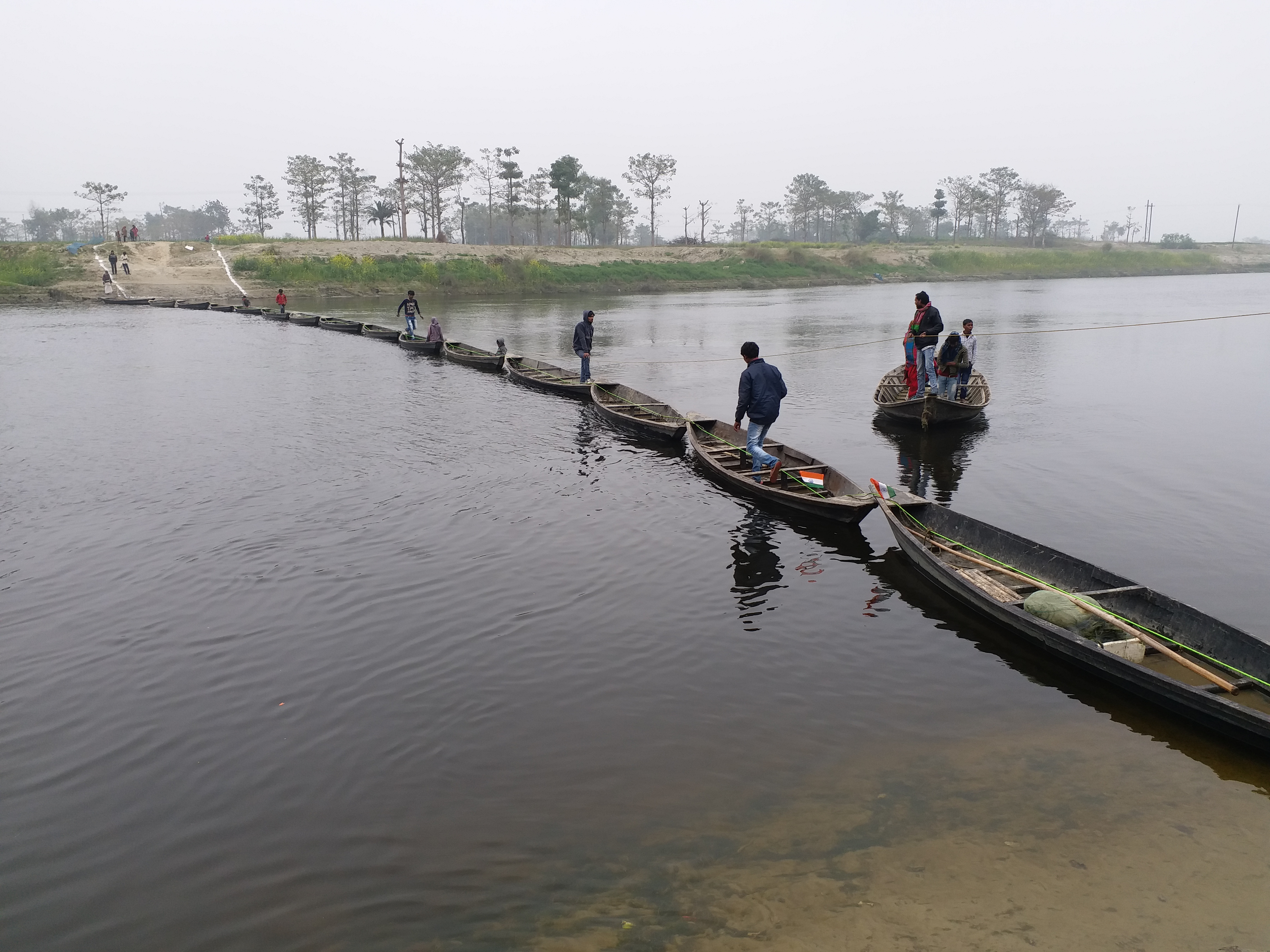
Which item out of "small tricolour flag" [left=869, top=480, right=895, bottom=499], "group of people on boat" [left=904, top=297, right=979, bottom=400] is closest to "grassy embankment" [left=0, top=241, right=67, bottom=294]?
"group of people on boat" [left=904, top=297, right=979, bottom=400]

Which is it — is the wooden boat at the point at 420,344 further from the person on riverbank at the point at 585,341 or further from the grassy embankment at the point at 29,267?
the grassy embankment at the point at 29,267

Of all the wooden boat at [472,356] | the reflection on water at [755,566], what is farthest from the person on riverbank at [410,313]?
the reflection on water at [755,566]

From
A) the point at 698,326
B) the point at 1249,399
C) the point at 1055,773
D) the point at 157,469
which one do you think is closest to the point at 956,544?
the point at 1055,773

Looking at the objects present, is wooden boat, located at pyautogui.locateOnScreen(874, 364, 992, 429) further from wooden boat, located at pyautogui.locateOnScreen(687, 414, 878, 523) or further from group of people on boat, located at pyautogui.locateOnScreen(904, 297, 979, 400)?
wooden boat, located at pyautogui.locateOnScreen(687, 414, 878, 523)

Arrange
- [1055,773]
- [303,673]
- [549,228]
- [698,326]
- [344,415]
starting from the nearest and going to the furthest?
1. [1055,773]
2. [303,673]
3. [344,415]
4. [698,326]
5. [549,228]

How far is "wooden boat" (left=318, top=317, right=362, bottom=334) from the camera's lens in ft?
117

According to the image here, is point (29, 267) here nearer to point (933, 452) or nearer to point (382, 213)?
point (382, 213)

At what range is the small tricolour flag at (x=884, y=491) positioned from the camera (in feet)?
34.7

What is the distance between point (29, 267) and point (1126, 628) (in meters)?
63.3

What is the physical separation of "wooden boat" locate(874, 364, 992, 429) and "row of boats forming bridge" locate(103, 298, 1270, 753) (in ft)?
9.17

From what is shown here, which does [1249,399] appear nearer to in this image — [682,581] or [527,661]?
[682,581]

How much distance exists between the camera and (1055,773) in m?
6.29

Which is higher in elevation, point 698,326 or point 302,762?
point 698,326

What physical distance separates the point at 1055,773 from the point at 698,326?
34758 mm
